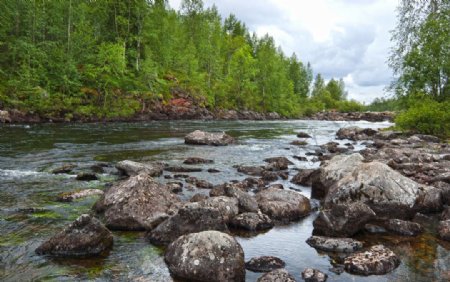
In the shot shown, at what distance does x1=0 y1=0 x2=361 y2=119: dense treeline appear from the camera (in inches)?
1893

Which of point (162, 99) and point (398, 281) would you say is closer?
point (398, 281)

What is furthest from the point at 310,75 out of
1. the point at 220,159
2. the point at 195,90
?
the point at 220,159

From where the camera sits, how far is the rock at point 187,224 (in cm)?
947

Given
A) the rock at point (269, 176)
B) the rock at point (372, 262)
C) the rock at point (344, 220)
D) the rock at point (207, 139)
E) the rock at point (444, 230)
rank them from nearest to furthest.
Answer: the rock at point (372, 262) → the rock at point (444, 230) → the rock at point (344, 220) → the rock at point (269, 176) → the rock at point (207, 139)

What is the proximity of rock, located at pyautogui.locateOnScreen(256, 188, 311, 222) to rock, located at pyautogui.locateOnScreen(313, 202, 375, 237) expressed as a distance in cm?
132

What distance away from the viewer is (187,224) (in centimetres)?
959

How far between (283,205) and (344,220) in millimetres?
2267

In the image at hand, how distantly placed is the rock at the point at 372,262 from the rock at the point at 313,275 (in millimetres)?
717

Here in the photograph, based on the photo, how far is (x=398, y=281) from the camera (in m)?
7.53

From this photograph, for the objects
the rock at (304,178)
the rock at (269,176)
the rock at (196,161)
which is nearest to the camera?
the rock at (304,178)

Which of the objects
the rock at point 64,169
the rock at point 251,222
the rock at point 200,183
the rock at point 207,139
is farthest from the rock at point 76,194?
the rock at point 207,139

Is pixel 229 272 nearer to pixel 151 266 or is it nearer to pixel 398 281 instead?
pixel 151 266

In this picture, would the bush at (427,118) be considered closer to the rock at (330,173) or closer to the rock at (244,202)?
the rock at (330,173)

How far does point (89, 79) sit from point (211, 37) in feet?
158
